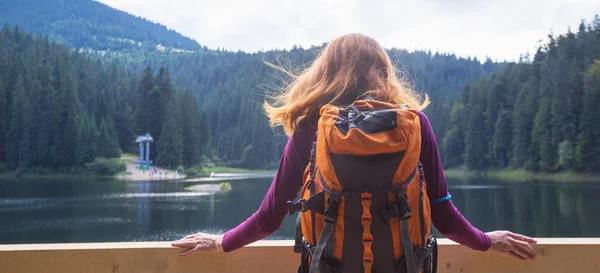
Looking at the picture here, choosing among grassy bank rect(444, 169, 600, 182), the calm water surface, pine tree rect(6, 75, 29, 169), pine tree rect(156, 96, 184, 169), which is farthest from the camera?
pine tree rect(156, 96, 184, 169)

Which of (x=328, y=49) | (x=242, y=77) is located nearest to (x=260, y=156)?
(x=242, y=77)

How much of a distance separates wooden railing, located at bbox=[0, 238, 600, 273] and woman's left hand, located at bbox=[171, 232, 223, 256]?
0.03m

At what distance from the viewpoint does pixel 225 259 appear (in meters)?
1.76

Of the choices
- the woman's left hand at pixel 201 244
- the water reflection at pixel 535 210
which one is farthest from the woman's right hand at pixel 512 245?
the water reflection at pixel 535 210

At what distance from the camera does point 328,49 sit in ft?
5.32

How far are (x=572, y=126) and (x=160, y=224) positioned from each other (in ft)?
142

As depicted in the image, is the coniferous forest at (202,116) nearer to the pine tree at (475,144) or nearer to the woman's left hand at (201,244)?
the pine tree at (475,144)

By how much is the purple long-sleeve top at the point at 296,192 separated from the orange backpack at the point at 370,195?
0.13m

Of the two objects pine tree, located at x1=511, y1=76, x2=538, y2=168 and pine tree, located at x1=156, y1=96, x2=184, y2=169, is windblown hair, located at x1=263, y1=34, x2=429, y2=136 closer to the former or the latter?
pine tree, located at x1=511, y1=76, x2=538, y2=168

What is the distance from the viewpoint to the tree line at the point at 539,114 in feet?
166

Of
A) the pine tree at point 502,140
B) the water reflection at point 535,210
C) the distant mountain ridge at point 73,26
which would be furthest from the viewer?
the distant mountain ridge at point 73,26

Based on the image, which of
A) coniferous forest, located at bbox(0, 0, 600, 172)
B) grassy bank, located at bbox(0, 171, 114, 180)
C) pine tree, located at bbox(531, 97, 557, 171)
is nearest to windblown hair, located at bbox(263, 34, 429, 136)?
coniferous forest, located at bbox(0, 0, 600, 172)

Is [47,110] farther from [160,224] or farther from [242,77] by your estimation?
[242,77]

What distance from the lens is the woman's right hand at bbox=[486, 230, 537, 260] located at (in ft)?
5.59
